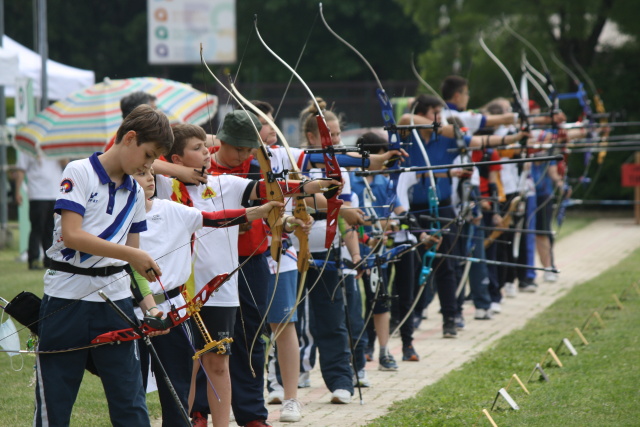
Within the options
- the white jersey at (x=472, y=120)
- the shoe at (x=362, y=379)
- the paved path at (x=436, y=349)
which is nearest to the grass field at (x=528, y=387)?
the paved path at (x=436, y=349)

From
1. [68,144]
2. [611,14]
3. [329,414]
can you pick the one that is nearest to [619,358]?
[329,414]

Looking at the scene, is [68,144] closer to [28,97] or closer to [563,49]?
[28,97]

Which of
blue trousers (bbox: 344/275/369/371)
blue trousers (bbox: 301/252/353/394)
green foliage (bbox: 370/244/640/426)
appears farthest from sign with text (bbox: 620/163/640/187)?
blue trousers (bbox: 301/252/353/394)

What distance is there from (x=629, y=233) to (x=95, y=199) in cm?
1494

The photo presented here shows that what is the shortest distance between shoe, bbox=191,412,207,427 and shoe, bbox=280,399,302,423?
1.86 feet

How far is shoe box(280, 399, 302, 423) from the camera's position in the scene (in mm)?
5559

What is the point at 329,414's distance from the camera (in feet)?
19.0

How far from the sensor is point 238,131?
16.1 ft

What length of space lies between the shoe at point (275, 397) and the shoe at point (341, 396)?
0.32 meters

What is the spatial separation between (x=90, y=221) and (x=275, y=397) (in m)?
2.64

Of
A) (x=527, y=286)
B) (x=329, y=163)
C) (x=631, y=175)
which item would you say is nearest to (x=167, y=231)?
(x=329, y=163)

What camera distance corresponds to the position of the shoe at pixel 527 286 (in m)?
11.3

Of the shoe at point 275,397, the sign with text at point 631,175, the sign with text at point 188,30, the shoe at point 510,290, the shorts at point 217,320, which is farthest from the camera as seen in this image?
the sign with text at point 188,30

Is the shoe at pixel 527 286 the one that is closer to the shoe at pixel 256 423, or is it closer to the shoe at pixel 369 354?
the shoe at pixel 369 354
